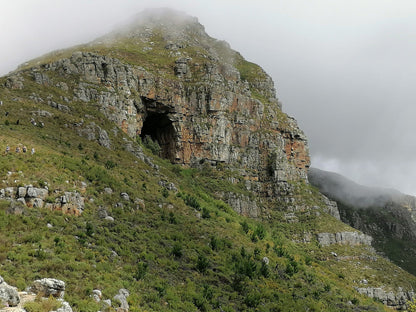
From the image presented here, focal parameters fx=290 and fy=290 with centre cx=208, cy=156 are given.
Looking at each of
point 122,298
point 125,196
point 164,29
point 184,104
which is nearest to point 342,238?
point 184,104

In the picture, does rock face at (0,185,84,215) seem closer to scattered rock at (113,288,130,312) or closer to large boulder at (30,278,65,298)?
large boulder at (30,278,65,298)

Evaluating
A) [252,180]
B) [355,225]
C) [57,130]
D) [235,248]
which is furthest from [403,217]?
[57,130]

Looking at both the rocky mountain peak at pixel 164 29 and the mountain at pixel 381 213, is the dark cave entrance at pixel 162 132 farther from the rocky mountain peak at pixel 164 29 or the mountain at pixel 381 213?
the mountain at pixel 381 213

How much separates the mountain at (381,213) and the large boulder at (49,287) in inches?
5255

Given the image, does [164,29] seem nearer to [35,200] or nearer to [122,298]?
[35,200]

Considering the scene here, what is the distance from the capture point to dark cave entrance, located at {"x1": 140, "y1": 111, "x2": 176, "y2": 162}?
228ft

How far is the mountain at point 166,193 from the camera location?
18.5m

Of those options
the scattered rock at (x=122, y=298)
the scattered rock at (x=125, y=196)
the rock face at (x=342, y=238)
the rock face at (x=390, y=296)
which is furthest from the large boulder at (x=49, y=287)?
the rock face at (x=342, y=238)

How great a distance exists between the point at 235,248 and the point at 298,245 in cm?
3266

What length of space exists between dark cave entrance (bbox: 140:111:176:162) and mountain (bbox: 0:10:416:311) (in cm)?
38

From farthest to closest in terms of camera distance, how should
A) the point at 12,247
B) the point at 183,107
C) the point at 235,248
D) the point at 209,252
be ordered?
the point at 183,107
the point at 235,248
the point at 209,252
the point at 12,247

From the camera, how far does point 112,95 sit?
55.9m

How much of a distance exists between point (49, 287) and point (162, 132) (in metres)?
61.1

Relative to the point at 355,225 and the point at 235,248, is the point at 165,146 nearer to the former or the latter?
the point at 235,248
